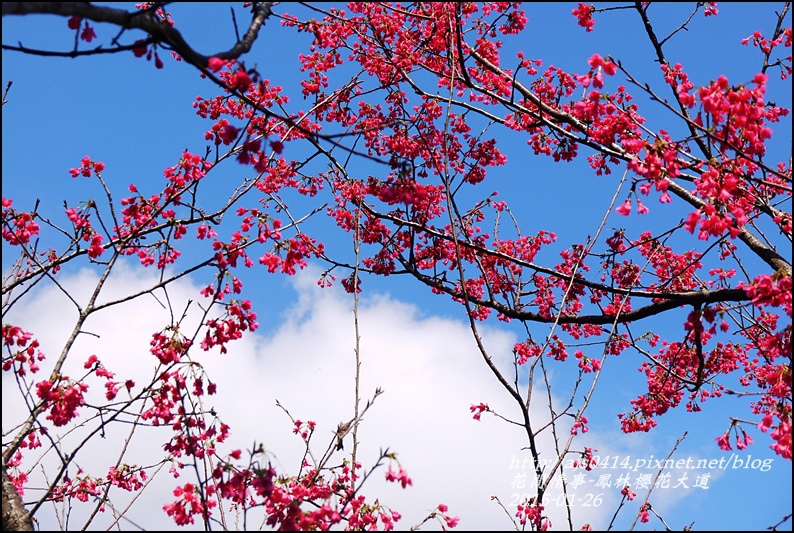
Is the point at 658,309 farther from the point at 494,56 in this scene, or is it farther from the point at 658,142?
the point at 494,56

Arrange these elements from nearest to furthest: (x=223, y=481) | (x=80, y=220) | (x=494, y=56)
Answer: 1. (x=223, y=481)
2. (x=80, y=220)
3. (x=494, y=56)

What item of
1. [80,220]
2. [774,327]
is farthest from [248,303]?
[774,327]

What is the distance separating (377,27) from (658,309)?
5.14 meters

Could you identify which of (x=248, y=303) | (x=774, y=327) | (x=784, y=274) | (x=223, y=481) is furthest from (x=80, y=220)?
(x=774, y=327)

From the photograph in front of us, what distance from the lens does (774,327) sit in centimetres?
918

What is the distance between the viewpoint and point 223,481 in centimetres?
375

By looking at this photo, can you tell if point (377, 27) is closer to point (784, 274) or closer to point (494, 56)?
point (494, 56)

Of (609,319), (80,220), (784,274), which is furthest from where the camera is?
(609,319)

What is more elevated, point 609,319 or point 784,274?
point 609,319

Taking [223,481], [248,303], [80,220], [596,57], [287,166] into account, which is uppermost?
[287,166]

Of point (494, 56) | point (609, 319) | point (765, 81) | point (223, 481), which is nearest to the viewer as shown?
point (223, 481)

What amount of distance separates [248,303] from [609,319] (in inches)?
145

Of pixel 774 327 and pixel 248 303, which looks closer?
pixel 248 303

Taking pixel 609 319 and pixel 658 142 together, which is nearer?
pixel 658 142
